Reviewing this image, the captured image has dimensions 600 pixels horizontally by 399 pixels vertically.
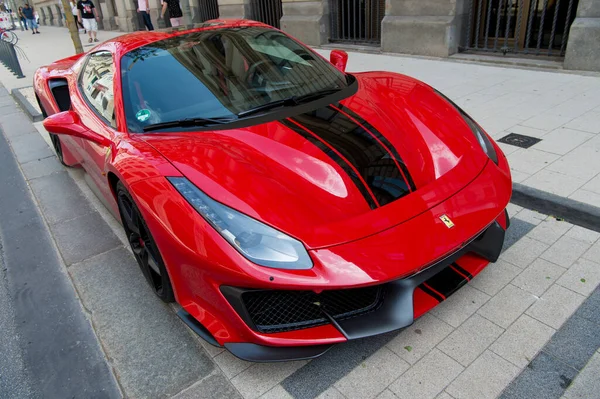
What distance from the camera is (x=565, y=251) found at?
2773 millimetres

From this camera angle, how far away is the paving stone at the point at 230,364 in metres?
2.11

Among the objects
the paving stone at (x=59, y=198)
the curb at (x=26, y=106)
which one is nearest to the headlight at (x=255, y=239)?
the paving stone at (x=59, y=198)

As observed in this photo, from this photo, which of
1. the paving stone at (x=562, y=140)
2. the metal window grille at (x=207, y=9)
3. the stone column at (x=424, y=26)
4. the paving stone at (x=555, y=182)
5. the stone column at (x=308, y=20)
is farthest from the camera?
the metal window grille at (x=207, y=9)

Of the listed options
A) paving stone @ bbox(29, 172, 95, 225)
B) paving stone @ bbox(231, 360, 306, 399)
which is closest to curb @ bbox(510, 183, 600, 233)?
paving stone @ bbox(231, 360, 306, 399)

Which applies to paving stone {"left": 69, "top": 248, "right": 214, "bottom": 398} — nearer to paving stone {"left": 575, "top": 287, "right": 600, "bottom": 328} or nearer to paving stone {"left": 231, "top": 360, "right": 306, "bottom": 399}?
paving stone {"left": 231, "top": 360, "right": 306, "bottom": 399}

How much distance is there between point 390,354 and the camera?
2.11 meters

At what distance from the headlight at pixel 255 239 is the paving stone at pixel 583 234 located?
2.11 metres

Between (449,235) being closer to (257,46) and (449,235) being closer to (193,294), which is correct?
(193,294)

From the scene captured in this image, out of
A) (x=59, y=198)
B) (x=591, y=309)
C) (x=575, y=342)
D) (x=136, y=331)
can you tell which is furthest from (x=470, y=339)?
(x=59, y=198)

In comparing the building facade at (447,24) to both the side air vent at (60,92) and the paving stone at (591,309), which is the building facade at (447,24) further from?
the side air vent at (60,92)

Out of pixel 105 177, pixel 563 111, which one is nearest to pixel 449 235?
pixel 105 177

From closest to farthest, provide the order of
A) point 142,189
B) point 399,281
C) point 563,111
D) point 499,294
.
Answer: point 399,281 < point 142,189 < point 499,294 < point 563,111

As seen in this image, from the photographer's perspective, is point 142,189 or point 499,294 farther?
point 499,294

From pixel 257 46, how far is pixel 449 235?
6.56 ft
